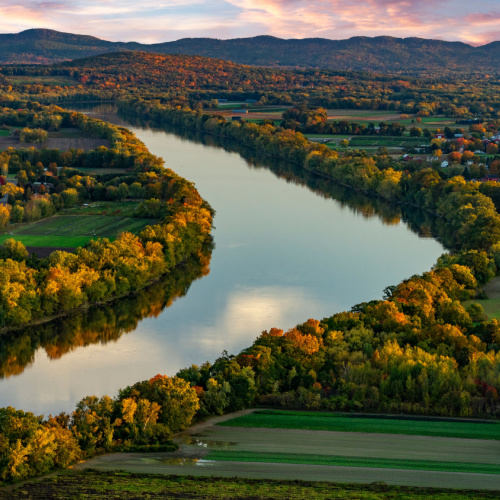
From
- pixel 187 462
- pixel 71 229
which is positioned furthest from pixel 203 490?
pixel 71 229

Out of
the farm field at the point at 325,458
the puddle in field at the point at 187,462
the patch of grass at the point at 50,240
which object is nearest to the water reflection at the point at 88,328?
the patch of grass at the point at 50,240

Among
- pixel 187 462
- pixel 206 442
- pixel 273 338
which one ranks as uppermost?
pixel 273 338

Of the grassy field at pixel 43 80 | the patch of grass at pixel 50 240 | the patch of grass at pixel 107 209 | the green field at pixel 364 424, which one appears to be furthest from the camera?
the grassy field at pixel 43 80

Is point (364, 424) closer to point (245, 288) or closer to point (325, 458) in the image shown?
point (325, 458)

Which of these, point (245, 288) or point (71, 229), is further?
point (71, 229)

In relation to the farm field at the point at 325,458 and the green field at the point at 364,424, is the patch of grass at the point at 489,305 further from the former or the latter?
the farm field at the point at 325,458

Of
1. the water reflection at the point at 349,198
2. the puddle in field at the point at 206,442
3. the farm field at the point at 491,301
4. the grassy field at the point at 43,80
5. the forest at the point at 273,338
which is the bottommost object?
the water reflection at the point at 349,198
